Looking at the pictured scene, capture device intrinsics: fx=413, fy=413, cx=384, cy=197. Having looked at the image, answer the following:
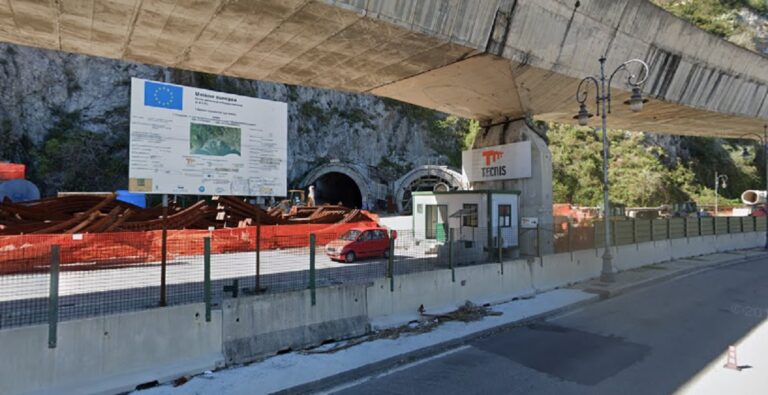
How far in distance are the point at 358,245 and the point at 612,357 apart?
1150cm

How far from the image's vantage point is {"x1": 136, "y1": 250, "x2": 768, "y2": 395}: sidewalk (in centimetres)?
605

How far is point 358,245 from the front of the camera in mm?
17641

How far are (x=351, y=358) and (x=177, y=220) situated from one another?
1716cm

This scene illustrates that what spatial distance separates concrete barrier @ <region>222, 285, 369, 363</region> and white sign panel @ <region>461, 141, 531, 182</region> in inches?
418

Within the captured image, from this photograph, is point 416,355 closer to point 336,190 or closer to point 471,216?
point 471,216

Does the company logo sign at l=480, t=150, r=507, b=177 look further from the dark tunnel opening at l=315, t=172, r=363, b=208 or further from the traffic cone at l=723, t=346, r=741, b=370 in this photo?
the dark tunnel opening at l=315, t=172, r=363, b=208

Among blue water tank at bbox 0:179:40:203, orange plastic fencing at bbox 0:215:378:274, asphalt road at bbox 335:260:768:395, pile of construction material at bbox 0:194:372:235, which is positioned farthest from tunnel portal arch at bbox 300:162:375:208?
asphalt road at bbox 335:260:768:395

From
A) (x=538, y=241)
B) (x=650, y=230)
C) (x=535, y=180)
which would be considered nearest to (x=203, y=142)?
(x=538, y=241)

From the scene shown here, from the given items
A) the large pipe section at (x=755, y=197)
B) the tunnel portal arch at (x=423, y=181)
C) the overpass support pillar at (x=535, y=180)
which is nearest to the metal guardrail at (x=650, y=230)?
the overpass support pillar at (x=535, y=180)

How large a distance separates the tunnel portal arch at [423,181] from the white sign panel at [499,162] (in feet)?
107

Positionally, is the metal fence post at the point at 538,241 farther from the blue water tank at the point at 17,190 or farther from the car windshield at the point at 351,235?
the blue water tank at the point at 17,190

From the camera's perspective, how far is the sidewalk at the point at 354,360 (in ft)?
19.8

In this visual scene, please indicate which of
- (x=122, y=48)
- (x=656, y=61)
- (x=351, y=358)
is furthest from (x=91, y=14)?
(x=656, y=61)

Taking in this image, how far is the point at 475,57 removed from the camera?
12.6 m
